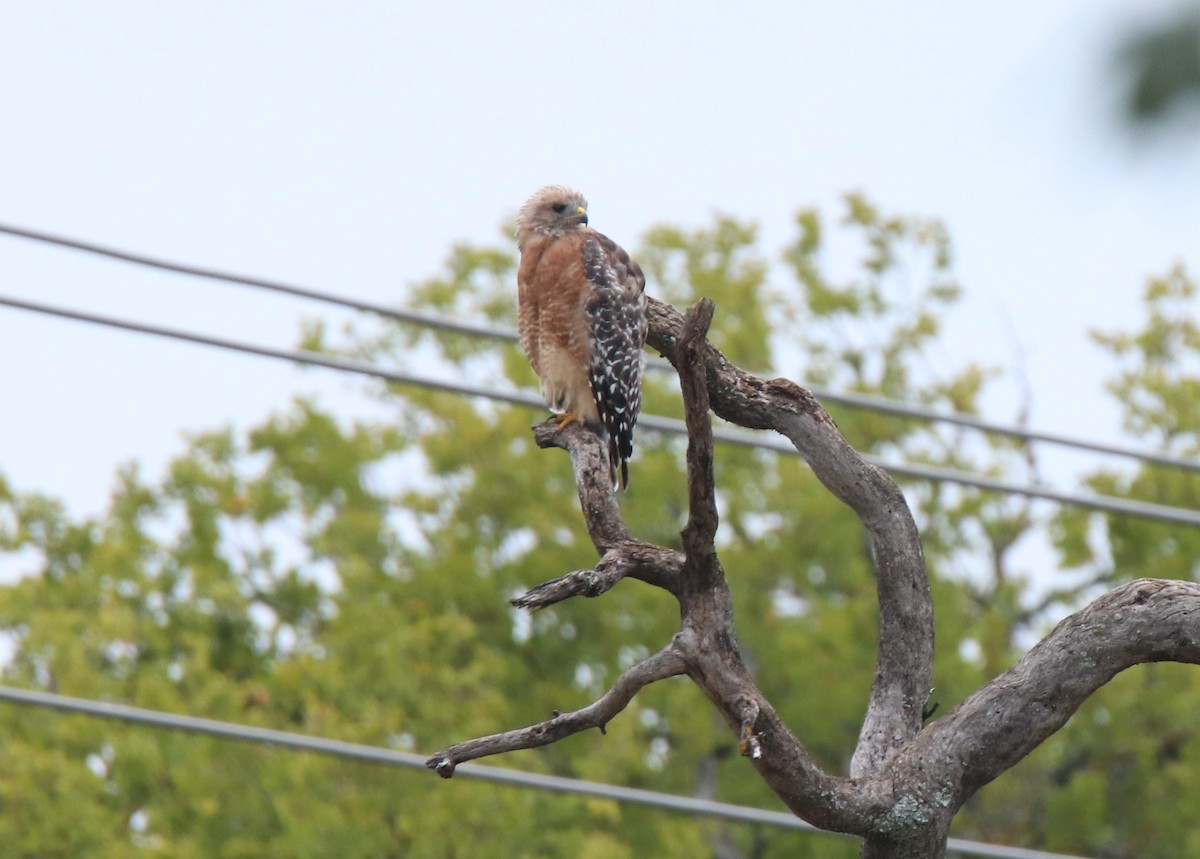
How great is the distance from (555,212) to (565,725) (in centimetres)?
380

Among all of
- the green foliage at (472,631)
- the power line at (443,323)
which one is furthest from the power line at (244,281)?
the green foliage at (472,631)

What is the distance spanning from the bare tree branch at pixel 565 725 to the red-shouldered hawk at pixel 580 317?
2360 millimetres

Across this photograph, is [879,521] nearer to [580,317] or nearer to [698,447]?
[698,447]

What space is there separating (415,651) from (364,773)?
5.23ft

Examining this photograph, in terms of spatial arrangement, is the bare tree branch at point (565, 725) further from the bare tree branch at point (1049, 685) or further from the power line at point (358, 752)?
the power line at point (358, 752)

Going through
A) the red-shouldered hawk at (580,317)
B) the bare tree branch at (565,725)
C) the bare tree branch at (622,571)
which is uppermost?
the red-shouldered hawk at (580,317)

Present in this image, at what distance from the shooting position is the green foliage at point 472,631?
1706 centimetres

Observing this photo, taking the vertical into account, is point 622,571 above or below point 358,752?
below

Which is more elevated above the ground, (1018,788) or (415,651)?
(415,651)

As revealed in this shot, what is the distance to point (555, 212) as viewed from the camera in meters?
7.30

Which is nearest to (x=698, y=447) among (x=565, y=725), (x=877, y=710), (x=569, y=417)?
(x=565, y=725)

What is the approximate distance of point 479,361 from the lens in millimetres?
23406

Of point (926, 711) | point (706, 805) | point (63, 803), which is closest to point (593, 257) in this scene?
point (706, 805)

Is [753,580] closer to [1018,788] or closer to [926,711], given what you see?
[1018,788]
